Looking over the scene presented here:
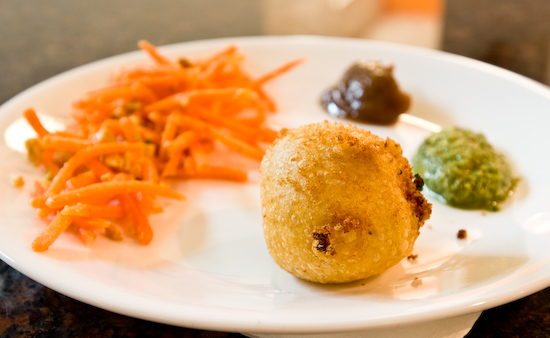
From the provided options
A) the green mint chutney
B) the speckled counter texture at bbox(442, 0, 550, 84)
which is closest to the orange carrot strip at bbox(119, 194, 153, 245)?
the green mint chutney

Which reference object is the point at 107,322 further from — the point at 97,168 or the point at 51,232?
the point at 97,168

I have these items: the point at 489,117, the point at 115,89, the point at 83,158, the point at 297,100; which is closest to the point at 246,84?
the point at 297,100

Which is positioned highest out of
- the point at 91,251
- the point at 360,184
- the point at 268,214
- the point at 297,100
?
the point at 360,184

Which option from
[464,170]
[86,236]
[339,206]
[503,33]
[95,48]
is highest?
[339,206]

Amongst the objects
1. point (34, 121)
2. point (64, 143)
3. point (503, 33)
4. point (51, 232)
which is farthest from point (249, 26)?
point (51, 232)

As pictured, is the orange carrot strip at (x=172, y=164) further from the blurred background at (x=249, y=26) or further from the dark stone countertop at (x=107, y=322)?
the blurred background at (x=249, y=26)

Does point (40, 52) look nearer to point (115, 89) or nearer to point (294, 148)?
point (115, 89)

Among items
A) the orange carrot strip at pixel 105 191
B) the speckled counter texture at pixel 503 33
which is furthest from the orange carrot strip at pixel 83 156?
the speckled counter texture at pixel 503 33

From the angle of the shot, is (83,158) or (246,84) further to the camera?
(246,84)
